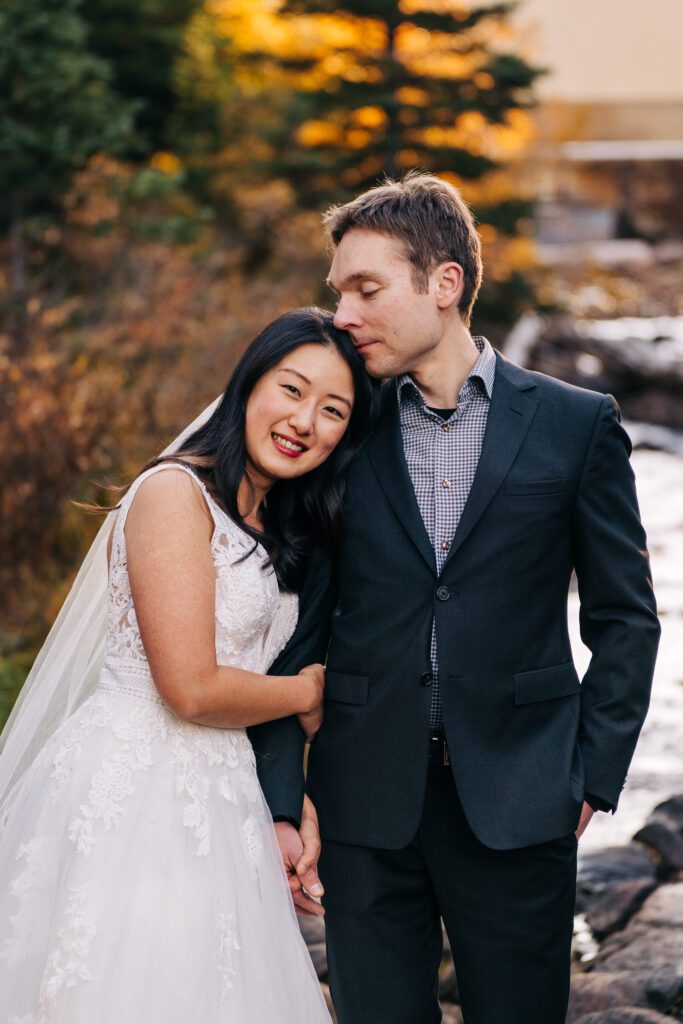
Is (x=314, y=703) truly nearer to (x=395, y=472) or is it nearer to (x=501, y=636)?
(x=501, y=636)

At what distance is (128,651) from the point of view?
9.25 ft

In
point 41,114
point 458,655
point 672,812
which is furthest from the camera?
point 41,114

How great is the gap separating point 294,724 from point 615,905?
2.47m

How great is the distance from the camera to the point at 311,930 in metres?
4.66

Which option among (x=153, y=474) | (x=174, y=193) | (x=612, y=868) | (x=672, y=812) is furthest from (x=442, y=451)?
(x=174, y=193)

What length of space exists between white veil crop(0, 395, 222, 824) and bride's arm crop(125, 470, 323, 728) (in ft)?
0.97

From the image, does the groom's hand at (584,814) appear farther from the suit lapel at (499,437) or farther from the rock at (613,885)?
the rock at (613,885)

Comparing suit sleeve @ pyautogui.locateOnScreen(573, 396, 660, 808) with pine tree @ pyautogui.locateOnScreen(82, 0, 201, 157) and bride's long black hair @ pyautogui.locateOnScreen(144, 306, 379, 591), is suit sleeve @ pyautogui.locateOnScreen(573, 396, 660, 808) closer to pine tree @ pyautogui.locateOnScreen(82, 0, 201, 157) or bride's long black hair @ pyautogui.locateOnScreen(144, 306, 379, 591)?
bride's long black hair @ pyautogui.locateOnScreen(144, 306, 379, 591)

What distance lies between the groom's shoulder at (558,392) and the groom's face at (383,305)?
9.2 inches

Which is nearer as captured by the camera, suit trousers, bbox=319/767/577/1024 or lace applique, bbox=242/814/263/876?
lace applique, bbox=242/814/263/876

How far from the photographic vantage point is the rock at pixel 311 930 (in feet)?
15.1

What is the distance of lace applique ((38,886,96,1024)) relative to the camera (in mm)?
2533

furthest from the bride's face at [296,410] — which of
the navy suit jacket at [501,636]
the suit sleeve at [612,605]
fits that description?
the suit sleeve at [612,605]

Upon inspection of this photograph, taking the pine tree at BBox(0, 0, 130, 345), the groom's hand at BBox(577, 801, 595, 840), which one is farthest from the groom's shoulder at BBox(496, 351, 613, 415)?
the pine tree at BBox(0, 0, 130, 345)
